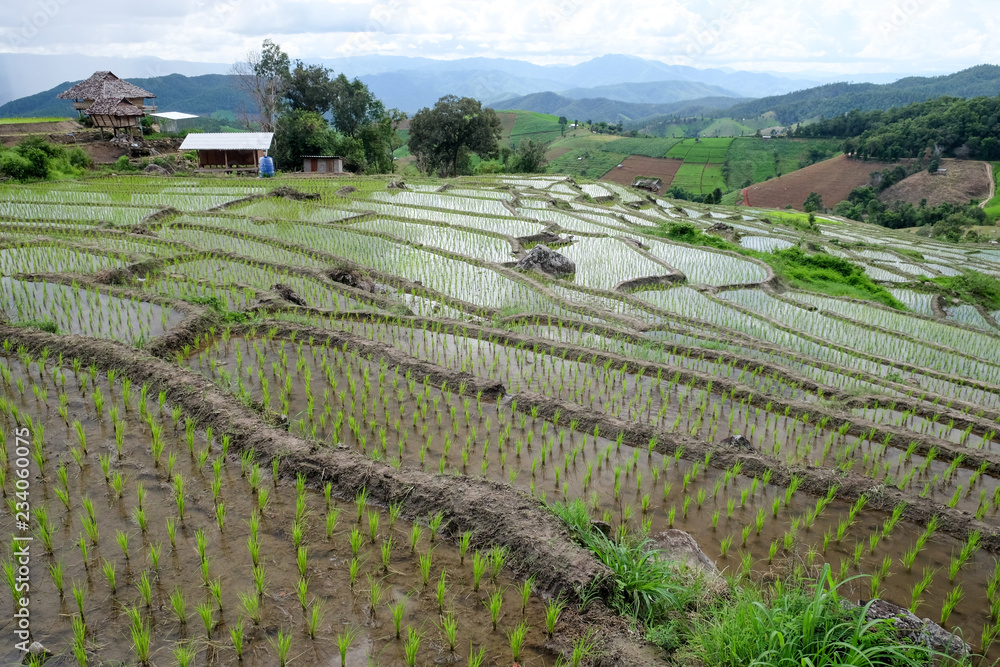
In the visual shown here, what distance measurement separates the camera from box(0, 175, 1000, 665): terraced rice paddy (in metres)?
2.71

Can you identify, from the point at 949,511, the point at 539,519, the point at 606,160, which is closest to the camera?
the point at 539,519

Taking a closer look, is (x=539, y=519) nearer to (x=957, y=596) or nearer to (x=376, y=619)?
(x=376, y=619)

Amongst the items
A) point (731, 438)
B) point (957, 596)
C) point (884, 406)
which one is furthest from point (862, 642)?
point (884, 406)

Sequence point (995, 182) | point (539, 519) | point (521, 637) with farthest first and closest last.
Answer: point (995, 182) → point (539, 519) → point (521, 637)

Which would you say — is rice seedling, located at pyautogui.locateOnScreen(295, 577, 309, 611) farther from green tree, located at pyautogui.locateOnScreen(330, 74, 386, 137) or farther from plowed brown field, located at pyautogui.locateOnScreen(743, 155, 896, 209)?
plowed brown field, located at pyautogui.locateOnScreen(743, 155, 896, 209)

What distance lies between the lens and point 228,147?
80.4ft

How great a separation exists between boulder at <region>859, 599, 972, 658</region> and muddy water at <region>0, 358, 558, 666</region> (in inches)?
62.3

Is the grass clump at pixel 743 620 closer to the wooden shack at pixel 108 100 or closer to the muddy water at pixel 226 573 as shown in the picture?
the muddy water at pixel 226 573

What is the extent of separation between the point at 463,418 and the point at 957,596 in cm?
343

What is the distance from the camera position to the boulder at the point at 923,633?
8.18ft

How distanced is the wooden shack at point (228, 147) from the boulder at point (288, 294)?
19284 mm

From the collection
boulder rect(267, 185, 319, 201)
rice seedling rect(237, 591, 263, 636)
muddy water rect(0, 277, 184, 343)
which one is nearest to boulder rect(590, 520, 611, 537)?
rice seedling rect(237, 591, 263, 636)

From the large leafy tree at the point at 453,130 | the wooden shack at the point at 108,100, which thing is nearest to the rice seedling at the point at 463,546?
the large leafy tree at the point at 453,130

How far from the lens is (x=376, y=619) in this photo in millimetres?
2686
